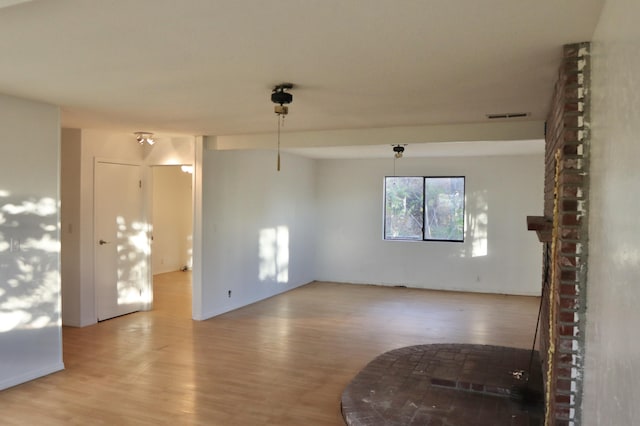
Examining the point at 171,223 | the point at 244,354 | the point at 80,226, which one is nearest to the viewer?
the point at 244,354

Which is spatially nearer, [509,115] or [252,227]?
[509,115]

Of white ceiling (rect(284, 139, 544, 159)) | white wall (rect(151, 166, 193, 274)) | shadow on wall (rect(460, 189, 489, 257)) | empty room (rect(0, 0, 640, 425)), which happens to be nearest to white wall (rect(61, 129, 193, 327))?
empty room (rect(0, 0, 640, 425))

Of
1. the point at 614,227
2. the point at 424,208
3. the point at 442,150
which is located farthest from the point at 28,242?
the point at 424,208

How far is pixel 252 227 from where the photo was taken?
7.06 metres

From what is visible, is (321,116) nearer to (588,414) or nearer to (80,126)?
(80,126)

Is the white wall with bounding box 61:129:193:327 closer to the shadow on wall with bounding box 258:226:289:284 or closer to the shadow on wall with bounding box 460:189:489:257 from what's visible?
the shadow on wall with bounding box 258:226:289:284

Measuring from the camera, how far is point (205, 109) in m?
4.13

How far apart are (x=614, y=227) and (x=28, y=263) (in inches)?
161

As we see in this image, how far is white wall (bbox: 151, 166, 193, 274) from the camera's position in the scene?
9.49 metres

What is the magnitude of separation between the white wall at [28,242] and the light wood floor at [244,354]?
0.23 meters

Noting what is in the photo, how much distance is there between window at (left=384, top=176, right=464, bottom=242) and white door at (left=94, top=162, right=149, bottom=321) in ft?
14.2

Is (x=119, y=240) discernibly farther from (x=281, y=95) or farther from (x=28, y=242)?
(x=281, y=95)

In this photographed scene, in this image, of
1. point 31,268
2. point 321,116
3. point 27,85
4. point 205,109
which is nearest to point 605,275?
point 321,116

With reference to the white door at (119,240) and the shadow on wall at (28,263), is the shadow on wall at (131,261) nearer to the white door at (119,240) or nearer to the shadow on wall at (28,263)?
the white door at (119,240)
